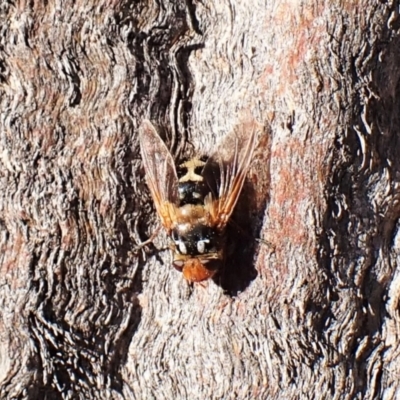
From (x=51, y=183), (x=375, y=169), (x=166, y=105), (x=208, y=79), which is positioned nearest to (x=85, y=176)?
(x=51, y=183)

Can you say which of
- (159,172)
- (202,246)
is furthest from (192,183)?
(202,246)

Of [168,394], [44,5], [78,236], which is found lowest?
[168,394]

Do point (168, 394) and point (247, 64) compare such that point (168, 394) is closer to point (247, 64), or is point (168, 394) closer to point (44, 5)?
point (247, 64)

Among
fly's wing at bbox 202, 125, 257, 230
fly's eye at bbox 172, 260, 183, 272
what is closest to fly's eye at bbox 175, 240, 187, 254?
fly's eye at bbox 172, 260, 183, 272

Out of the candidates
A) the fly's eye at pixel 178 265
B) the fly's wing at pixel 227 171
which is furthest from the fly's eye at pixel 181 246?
the fly's wing at pixel 227 171

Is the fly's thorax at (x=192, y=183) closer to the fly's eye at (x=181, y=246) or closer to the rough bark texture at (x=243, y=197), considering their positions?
the rough bark texture at (x=243, y=197)

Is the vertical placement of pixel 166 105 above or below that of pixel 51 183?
above

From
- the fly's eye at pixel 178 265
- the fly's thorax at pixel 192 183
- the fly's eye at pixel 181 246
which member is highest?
the fly's thorax at pixel 192 183
